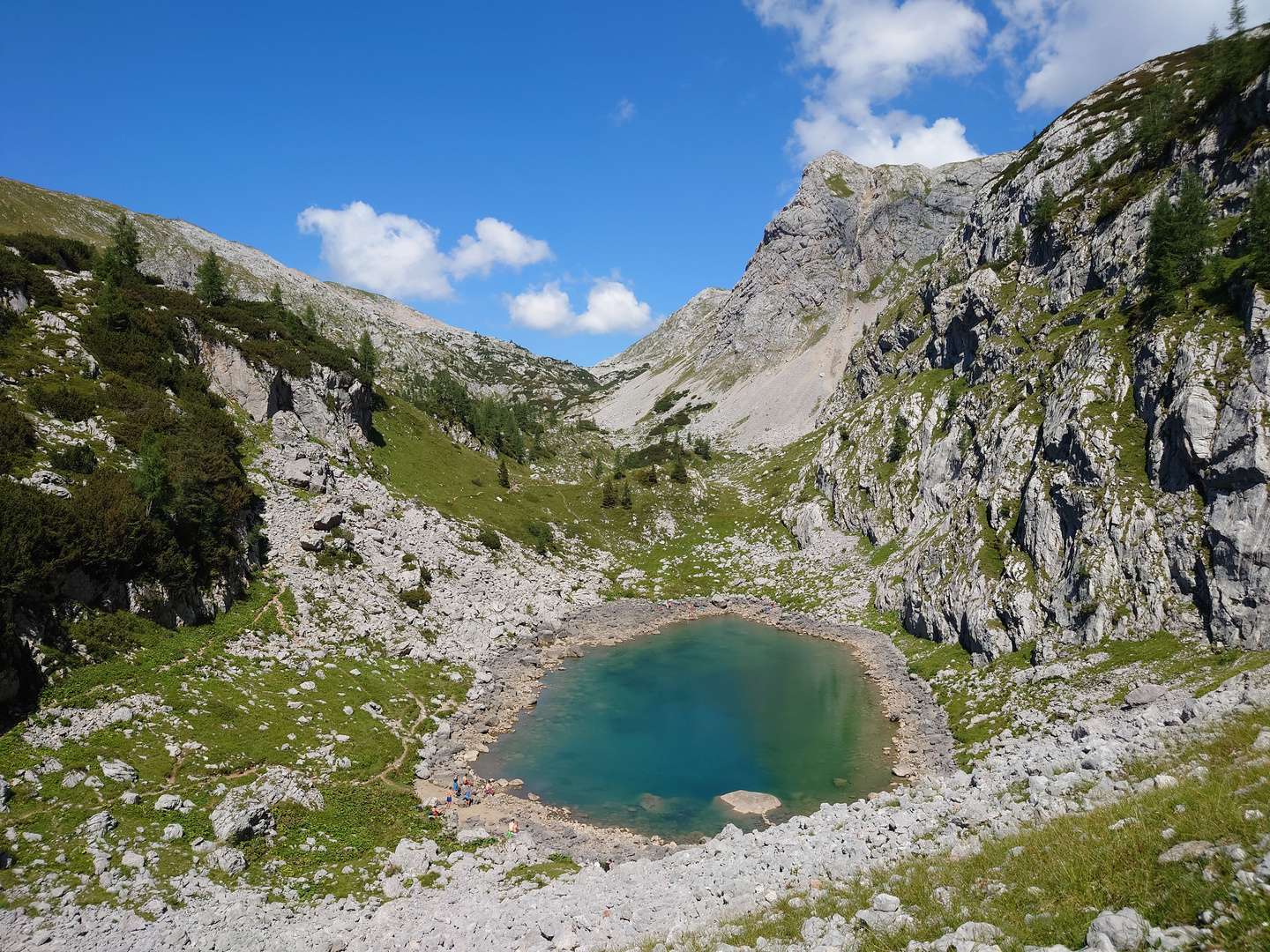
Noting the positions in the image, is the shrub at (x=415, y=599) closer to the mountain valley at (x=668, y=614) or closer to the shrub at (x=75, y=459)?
the mountain valley at (x=668, y=614)

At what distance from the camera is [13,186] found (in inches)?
6417

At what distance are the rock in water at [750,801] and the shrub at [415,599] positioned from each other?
33.3m

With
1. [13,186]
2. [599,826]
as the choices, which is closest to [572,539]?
[599,826]

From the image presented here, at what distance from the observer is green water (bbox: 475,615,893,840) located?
36531 mm

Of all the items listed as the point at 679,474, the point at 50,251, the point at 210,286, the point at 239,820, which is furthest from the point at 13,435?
the point at 679,474

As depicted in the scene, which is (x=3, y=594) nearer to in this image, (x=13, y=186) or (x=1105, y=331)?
(x=1105, y=331)

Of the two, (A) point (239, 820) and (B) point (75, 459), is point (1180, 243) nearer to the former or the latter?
(A) point (239, 820)

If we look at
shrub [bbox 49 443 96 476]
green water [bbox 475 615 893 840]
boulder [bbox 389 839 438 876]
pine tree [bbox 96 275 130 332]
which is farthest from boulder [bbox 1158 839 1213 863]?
pine tree [bbox 96 275 130 332]

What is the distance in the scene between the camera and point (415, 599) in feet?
181

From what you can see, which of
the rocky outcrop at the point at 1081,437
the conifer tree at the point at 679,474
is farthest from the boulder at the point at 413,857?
the conifer tree at the point at 679,474

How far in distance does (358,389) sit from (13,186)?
175 metres

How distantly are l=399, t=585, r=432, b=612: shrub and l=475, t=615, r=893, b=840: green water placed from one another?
14.6 m

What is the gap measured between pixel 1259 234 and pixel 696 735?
52715 mm

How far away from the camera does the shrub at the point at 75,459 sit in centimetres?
3603
